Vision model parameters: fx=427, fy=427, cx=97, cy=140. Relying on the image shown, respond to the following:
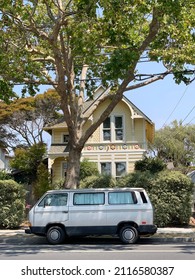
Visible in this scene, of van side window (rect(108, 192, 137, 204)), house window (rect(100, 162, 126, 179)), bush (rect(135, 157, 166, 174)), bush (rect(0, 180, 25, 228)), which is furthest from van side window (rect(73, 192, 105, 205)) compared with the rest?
house window (rect(100, 162, 126, 179))

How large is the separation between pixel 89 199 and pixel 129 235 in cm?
189

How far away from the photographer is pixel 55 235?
49.3ft

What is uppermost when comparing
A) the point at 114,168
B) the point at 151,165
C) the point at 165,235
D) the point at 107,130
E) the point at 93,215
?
the point at 107,130

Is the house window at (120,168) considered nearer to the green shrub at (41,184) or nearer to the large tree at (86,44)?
the green shrub at (41,184)

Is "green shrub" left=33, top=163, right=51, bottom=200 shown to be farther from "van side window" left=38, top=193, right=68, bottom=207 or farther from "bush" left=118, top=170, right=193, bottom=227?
"van side window" left=38, top=193, right=68, bottom=207

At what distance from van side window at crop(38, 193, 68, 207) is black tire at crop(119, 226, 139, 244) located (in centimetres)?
233

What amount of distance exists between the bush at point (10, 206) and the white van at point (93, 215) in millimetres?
5023

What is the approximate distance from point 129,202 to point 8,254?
4.77m

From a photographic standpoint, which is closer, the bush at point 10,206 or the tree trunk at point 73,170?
the tree trunk at point 73,170

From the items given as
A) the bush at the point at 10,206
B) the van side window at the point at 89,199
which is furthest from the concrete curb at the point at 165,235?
the van side window at the point at 89,199

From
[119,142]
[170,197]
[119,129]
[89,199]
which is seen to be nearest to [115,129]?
[119,129]

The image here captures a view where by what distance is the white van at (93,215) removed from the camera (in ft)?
48.5

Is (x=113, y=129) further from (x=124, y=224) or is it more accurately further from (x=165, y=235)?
(x=124, y=224)

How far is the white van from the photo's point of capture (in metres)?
14.8
